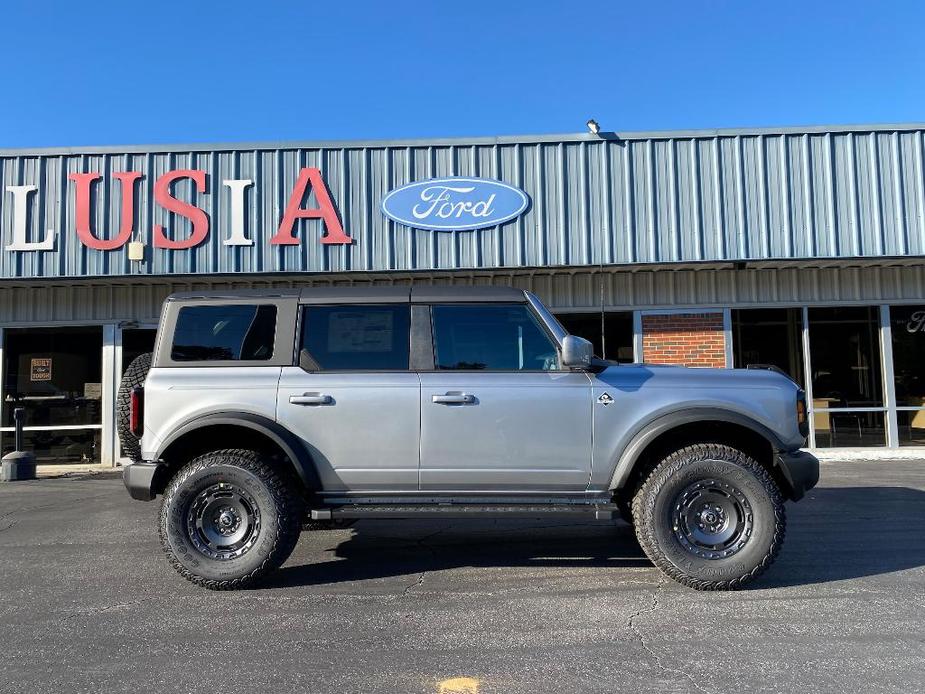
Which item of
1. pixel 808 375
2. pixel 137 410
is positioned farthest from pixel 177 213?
pixel 808 375

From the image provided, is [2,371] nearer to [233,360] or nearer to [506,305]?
[233,360]

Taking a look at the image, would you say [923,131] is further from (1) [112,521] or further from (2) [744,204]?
(1) [112,521]

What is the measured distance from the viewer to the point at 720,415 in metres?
4.56

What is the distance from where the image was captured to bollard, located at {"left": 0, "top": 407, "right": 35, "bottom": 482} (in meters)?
10.3

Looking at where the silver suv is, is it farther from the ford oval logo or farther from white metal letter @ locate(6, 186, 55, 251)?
white metal letter @ locate(6, 186, 55, 251)

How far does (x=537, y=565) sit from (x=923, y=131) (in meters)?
9.36

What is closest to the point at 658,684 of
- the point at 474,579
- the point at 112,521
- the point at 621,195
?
the point at 474,579

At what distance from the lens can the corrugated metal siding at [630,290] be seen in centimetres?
1096

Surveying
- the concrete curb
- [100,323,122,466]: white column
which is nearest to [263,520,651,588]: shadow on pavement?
the concrete curb

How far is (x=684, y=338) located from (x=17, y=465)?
10.3 meters

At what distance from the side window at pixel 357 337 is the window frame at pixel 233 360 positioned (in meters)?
0.11

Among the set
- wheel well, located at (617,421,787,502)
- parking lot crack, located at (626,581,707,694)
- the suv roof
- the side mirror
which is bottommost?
parking lot crack, located at (626,581,707,694)

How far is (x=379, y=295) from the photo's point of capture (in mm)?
4980

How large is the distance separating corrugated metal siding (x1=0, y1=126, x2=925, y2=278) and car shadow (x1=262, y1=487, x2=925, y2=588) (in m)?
4.48
